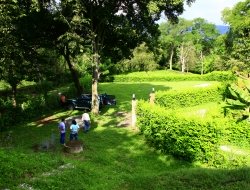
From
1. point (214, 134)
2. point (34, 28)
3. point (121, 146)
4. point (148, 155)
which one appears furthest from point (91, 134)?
point (34, 28)

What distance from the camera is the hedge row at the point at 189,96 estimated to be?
33.8 m

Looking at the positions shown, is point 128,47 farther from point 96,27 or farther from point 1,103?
point 1,103

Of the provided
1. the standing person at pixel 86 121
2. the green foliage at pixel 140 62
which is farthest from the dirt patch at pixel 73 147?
the green foliage at pixel 140 62

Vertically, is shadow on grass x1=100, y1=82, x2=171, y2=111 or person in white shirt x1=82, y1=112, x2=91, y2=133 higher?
person in white shirt x1=82, y1=112, x2=91, y2=133

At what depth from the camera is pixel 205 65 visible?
97.8 metres

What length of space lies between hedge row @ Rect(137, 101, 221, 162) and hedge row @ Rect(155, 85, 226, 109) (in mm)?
10749

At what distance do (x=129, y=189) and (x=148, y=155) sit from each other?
7.09 meters

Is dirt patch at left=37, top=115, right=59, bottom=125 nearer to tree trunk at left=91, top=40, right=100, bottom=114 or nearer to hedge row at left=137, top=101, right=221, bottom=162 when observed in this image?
tree trunk at left=91, top=40, right=100, bottom=114

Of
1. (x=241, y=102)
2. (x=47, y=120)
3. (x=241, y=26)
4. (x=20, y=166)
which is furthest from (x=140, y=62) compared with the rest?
(x=20, y=166)

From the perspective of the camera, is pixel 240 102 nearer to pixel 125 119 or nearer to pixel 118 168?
pixel 125 119

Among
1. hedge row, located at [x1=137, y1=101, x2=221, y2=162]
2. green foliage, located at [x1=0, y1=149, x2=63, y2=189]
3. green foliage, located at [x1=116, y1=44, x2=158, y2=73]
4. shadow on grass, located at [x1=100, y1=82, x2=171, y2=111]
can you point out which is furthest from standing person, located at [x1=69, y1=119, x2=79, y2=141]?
green foliage, located at [x1=116, y1=44, x2=158, y2=73]

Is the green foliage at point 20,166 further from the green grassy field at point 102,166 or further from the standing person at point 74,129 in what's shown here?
the standing person at point 74,129

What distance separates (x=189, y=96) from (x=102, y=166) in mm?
19672

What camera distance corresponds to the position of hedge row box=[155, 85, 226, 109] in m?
33.8
